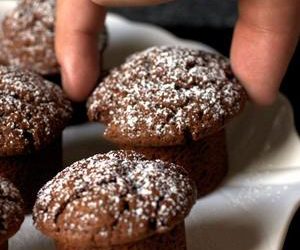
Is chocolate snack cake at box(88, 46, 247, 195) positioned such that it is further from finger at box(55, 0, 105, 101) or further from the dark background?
the dark background

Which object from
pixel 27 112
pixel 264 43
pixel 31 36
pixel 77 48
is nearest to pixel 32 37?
pixel 31 36

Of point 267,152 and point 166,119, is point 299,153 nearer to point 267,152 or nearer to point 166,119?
point 267,152

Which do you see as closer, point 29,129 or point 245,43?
point 29,129

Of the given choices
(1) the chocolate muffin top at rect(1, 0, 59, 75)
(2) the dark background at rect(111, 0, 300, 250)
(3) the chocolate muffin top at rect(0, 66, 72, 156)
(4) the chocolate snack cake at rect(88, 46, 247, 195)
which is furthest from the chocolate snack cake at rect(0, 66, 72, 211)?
(2) the dark background at rect(111, 0, 300, 250)

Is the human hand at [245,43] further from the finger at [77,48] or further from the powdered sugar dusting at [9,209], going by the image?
the powdered sugar dusting at [9,209]

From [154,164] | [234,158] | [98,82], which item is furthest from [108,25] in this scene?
[154,164]

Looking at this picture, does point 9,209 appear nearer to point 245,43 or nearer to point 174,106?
point 174,106

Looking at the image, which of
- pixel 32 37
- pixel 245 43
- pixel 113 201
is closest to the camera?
pixel 113 201
